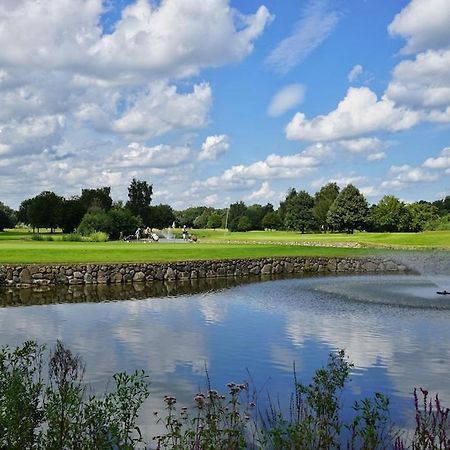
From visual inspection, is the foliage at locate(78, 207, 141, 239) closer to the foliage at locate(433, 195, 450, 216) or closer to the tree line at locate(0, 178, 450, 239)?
the tree line at locate(0, 178, 450, 239)

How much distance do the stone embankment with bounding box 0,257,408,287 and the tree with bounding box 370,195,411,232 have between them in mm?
64200

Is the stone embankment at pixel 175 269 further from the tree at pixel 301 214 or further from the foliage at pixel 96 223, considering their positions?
the tree at pixel 301 214

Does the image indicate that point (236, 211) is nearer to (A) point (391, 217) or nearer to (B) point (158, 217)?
(B) point (158, 217)

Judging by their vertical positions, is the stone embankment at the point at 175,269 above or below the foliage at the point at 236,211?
below

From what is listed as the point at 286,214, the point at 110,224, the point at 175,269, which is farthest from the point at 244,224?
the point at 175,269

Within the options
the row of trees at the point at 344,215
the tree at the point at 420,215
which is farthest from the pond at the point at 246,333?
the tree at the point at 420,215

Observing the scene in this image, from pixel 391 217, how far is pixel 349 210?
28.7ft

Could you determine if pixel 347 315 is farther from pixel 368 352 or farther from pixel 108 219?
pixel 108 219

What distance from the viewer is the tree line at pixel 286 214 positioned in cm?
8129

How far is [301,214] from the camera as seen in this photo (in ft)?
359

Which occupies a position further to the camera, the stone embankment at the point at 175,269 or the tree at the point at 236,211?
the tree at the point at 236,211

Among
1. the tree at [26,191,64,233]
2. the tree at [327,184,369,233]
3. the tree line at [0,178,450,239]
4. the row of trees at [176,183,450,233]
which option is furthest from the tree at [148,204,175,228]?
the tree at [327,184,369,233]

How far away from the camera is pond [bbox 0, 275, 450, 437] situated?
1023 centimetres

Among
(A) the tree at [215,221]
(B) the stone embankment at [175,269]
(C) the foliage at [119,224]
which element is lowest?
(B) the stone embankment at [175,269]
